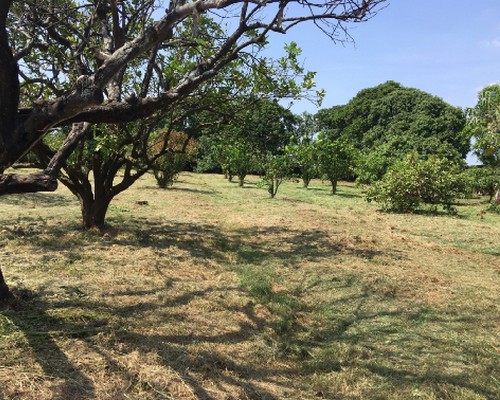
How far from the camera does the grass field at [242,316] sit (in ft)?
10.4

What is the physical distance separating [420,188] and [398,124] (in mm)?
23808

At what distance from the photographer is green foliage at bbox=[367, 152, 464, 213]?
1564 centimetres

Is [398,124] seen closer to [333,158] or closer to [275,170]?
[333,158]

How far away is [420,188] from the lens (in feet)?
52.0

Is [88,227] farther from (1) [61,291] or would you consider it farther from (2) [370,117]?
(2) [370,117]

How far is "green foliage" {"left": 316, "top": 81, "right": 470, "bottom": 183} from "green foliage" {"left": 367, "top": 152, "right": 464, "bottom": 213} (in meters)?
11.0

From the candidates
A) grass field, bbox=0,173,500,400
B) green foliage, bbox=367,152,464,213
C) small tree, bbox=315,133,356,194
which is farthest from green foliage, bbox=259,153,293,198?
grass field, bbox=0,173,500,400

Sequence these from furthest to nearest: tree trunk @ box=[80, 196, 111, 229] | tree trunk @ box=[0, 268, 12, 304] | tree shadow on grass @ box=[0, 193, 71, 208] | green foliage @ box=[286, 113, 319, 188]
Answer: green foliage @ box=[286, 113, 319, 188] → tree shadow on grass @ box=[0, 193, 71, 208] → tree trunk @ box=[80, 196, 111, 229] → tree trunk @ box=[0, 268, 12, 304]

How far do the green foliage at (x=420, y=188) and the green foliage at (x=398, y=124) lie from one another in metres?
11.0

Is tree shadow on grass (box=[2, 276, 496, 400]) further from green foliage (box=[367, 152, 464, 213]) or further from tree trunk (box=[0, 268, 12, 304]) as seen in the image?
green foliage (box=[367, 152, 464, 213])

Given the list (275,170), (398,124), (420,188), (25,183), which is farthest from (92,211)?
(398,124)

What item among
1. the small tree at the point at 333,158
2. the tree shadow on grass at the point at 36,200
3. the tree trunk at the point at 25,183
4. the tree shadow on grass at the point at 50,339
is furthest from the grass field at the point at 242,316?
the small tree at the point at 333,158

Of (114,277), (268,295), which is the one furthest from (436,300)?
(114,277)

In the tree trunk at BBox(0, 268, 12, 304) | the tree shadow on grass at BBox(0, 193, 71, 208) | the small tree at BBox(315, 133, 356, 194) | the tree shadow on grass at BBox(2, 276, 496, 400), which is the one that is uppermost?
the small tree at BBox(315, 133, 356, 194)
